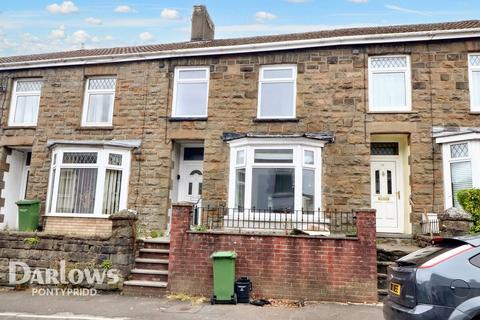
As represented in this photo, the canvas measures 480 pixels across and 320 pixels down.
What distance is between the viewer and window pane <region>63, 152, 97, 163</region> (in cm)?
1187

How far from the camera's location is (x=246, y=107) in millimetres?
11750

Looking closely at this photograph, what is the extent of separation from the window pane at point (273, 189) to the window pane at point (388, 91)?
11.1 ft

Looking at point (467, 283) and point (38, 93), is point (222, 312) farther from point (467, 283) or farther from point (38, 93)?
point (38, 93)

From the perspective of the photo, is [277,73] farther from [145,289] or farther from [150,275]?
[145,289]

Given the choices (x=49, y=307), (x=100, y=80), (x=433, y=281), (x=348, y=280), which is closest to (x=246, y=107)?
(x=100, y=80)

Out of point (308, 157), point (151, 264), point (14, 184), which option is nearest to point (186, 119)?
point (308, 157)

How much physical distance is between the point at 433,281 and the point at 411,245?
637 cm

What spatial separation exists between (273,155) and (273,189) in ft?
3.18

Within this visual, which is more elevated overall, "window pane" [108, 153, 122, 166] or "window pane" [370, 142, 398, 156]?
"window pane" [370, 142, 398, 156]

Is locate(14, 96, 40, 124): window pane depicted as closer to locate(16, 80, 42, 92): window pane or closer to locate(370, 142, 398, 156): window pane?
locate(16, 80, 42, 92): window pane

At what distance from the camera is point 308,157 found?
10680 mm

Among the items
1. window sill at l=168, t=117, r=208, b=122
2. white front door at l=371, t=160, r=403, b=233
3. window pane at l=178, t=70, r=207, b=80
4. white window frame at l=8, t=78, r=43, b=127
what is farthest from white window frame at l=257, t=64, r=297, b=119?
white window frame at l=8, t=78, r=43, b=127

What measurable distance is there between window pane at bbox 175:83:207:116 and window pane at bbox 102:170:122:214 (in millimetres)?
2767

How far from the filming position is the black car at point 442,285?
381 centimetres
